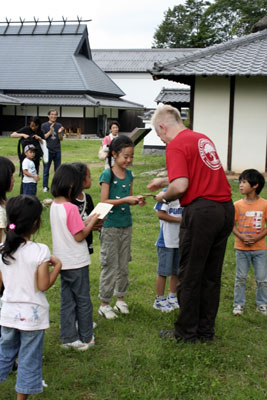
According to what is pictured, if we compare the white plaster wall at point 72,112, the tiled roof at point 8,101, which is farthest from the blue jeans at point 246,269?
the white plaster wall at point 72,112

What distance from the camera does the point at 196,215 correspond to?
136 inches

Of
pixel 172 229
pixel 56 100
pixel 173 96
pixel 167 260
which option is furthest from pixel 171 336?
pixel 56 100

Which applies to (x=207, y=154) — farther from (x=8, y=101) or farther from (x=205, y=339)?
(x=8, y=101)

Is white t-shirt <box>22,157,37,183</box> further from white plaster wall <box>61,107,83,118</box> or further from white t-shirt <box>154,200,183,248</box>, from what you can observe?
white plaster wall <box>61,107,83,118</box>

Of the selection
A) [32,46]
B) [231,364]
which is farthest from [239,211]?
[32,46]

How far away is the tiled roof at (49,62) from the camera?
3170 centimetres

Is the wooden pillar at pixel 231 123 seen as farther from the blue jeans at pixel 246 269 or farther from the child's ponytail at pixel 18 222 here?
the child's ponytail at pixel 18 222

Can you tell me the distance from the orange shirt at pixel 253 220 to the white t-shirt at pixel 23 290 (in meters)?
2.17

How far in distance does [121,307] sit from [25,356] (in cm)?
166

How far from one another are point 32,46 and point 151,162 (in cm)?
2217

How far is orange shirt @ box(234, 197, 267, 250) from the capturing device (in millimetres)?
4273

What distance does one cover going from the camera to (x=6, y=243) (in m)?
2.71

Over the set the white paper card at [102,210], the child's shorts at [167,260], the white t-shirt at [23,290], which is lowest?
the child's shorts at [167,260]

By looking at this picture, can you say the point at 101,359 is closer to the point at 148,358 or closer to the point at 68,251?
the point at 148,358
